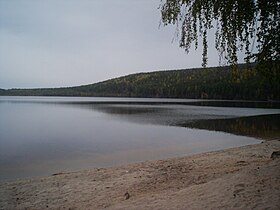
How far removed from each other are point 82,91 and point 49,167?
178944 mm

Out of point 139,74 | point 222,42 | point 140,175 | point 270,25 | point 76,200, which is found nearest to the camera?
point 270,25

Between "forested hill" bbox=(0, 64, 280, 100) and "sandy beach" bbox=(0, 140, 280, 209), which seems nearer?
"sandy beach" bbox=(0, 140, 280, 209)

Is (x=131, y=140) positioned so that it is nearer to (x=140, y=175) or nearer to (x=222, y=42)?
(x=140, y=175)

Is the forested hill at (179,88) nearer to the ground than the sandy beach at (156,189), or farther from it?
farther from it

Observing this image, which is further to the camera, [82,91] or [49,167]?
[82,91]

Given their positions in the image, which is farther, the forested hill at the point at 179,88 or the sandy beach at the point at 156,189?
the forested hill at the point at 179,88

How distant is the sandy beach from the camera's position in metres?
5.18

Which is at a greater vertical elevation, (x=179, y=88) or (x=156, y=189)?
(x=179, y=88)

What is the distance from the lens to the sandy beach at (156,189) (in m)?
5.18

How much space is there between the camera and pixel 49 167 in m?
13.5

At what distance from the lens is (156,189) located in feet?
24.7

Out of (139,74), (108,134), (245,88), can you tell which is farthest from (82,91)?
(108,134)

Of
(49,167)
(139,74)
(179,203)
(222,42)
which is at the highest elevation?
(139,74)

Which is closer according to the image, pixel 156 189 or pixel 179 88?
pixel 156 189
